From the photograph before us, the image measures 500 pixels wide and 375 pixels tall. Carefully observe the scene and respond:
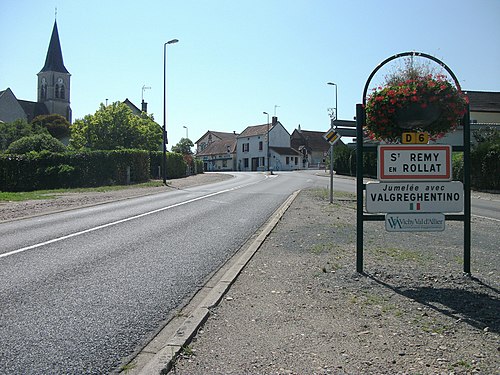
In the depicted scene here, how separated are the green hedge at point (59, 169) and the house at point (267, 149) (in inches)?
2118


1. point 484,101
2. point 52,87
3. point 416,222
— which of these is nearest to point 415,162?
point 416,222

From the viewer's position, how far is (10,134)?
57719 mm

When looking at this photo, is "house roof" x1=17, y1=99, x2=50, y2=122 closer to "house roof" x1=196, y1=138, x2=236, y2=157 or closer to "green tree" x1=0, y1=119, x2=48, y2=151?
"house roof" x1=196, y1=138, x2=236, y2=157

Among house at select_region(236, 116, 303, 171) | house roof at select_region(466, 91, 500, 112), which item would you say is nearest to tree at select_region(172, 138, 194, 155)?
house at select_region(236, 116, 303, 171)

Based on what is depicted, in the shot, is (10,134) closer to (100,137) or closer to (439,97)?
(100,137)

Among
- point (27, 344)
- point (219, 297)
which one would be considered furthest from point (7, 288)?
point (219, 297)

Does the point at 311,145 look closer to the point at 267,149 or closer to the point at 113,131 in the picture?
the point at 267,149

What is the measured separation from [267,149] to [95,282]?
8502cm

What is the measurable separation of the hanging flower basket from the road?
323 centimetres

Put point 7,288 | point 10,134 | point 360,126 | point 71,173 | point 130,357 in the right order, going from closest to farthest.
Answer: point 130,357, point 7,288, point 360,126, point 71,173, point 10,134

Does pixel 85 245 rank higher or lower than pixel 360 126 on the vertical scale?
lower

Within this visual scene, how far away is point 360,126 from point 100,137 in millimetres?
45715

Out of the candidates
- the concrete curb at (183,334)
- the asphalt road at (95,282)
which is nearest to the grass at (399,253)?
the concrete curb at (183,334)

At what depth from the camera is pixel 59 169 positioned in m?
36.5
